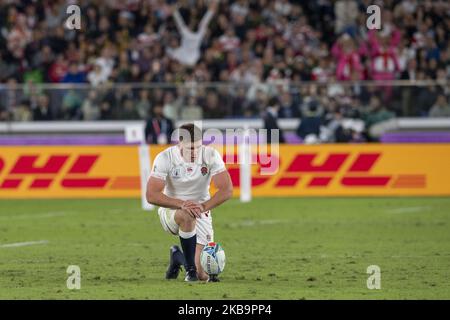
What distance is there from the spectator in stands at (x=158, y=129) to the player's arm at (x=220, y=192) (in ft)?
43.3

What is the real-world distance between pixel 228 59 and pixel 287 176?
515 cm

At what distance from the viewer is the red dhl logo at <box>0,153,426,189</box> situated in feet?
83.7

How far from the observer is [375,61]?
29234 mm

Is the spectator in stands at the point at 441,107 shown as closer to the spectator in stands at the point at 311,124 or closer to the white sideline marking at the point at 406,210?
the spectator in stands at the point at 311,124

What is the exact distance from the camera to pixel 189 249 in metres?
13.4

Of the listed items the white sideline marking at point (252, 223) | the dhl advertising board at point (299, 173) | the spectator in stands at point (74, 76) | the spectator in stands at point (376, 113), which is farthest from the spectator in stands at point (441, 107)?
the spectator in stands at point (74, 76)

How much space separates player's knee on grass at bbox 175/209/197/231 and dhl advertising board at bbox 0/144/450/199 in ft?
39.7

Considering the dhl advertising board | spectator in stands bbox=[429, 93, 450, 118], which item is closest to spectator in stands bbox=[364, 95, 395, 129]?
spectator in stands bbox=[429, 93, 450, 118]

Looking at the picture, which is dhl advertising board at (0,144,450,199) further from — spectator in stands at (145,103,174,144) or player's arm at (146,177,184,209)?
player's arm at (146,177,184,209)

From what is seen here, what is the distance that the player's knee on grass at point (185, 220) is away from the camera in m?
13.3

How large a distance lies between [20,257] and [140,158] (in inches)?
315

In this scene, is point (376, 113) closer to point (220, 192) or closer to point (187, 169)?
point (187, 169)
